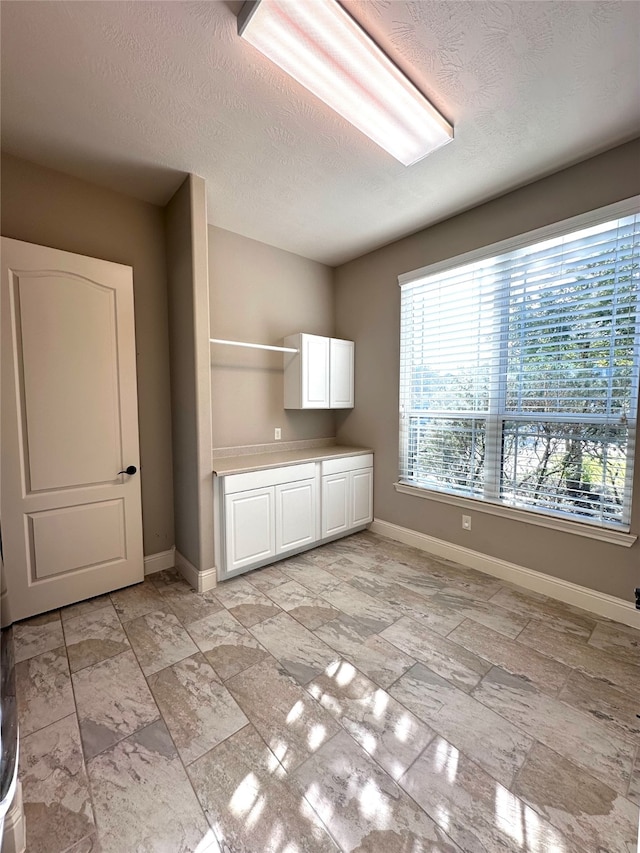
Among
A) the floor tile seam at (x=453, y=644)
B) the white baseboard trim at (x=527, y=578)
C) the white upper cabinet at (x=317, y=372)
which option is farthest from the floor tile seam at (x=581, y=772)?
the white upper cabinet at (x=317, y=372)

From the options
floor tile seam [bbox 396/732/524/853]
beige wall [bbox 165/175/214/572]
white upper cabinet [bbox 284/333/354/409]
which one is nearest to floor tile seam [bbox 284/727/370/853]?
floor tile seam [bbox 396/732/524/853]

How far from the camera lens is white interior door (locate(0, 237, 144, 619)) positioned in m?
2.09


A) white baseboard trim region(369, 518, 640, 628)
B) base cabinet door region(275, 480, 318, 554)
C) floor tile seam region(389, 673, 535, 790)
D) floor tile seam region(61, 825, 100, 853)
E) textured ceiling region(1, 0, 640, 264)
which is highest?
textured ceiling region(1, 0, 640, 264)

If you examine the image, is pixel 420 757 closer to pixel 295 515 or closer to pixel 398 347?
pixel 295 515

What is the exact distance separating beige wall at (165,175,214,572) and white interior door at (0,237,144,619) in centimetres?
33

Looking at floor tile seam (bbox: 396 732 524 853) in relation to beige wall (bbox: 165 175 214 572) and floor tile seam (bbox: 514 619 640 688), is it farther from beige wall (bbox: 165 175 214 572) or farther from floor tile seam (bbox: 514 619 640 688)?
beige wall (bbox: 165 175 214 572)

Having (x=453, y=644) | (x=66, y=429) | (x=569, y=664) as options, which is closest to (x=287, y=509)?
(x=453, y=644)

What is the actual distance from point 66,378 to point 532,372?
3237 mm

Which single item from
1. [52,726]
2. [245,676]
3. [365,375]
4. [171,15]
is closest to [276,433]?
[365,375]

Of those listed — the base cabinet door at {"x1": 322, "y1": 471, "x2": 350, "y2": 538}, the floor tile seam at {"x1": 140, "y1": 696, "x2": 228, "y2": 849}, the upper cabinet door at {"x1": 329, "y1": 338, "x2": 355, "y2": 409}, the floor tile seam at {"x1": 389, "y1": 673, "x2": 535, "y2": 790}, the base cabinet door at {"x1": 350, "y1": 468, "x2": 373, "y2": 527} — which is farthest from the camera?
the upper cabinet door at {"x1": 329, "y1": 338, "x2": 355, "y2": 409}

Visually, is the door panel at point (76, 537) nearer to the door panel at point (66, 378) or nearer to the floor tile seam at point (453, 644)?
the door panel at point (66, 378)

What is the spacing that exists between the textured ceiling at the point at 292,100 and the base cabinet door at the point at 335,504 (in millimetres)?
2343

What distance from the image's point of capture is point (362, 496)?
3525 mm

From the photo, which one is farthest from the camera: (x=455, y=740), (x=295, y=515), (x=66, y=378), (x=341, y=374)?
(x=341, y=374)
